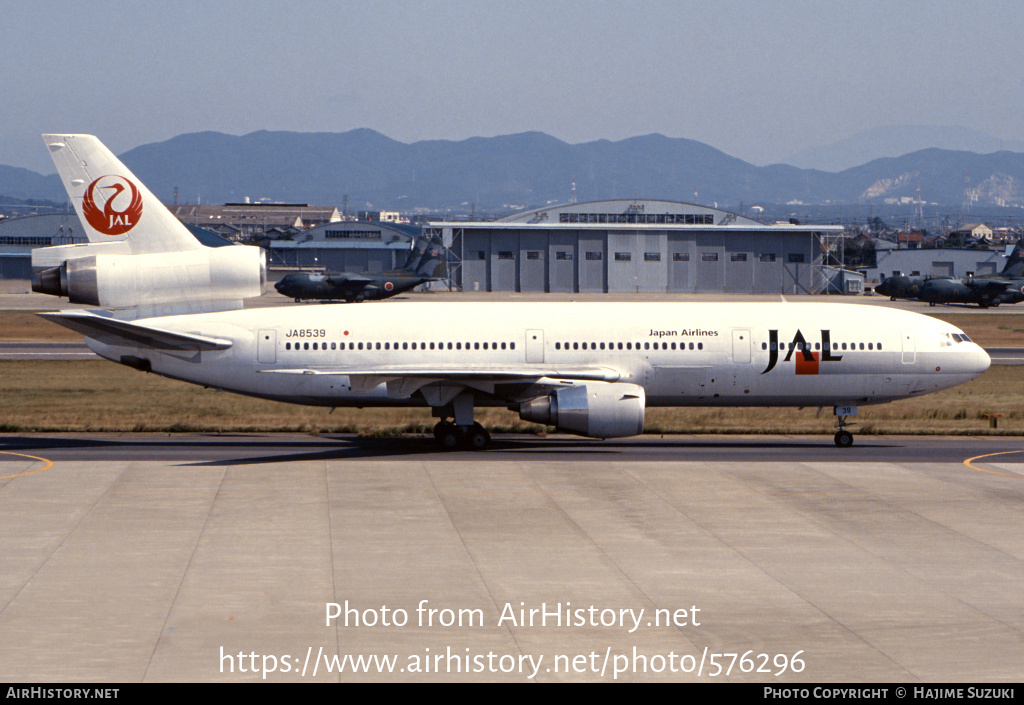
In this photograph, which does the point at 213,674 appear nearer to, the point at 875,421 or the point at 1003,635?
the point at 1003,635

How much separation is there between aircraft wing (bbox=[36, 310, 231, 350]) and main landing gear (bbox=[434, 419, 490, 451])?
7.73 m

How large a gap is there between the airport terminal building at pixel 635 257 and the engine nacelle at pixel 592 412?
115376 mm

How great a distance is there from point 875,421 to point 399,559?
29160 mm

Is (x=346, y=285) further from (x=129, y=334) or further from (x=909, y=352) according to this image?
(x=909, y=352)

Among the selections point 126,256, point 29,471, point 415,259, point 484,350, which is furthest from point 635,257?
point 29,471

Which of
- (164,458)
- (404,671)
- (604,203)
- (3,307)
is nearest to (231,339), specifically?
(164,458)

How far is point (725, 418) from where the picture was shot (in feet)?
155

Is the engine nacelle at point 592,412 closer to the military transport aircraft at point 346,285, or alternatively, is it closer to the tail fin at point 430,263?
the military transport aircraft at point 346,285

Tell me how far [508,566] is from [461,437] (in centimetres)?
1568

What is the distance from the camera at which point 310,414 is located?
4766cm

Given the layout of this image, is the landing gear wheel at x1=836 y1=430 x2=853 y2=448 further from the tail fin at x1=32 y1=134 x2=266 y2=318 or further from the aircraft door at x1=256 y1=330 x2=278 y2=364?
the tail fin at x1=32 y1=134 x2=266 y2=318

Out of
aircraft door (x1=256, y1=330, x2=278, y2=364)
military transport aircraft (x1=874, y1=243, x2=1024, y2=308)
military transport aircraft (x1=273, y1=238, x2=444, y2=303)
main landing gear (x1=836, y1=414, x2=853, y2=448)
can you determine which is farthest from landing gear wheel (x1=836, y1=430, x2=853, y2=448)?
military transport aircraft (x1=874, y1=243, x2=1024, y2=308)

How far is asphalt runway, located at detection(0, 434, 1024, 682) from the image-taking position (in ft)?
55.6

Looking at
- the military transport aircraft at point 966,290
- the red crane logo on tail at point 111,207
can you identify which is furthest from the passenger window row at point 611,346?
the military transport aircraft at point 966,290
